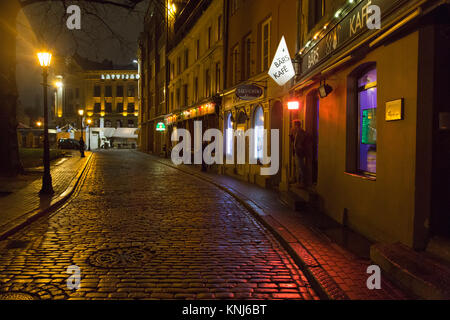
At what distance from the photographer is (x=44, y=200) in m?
11.4

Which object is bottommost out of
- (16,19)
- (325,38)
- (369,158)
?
(369,158)

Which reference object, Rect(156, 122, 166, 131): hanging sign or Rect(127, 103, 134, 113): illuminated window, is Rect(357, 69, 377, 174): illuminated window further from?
Rect(127, 103, 134, 113): illuminated window

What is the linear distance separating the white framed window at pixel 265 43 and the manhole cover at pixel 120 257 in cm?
1091

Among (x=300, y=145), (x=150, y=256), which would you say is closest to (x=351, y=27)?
(x=300, y=145)

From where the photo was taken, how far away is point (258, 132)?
1705cm

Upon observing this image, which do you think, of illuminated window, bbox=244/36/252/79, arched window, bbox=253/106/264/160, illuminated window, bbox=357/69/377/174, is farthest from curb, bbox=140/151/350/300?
illuminated window, bbox=244/36/252/79

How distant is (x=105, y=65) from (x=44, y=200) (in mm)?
82797

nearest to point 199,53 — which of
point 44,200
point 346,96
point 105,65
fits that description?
point 44,200

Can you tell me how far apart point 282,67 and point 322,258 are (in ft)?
28.1

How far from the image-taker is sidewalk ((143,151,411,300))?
183 inches

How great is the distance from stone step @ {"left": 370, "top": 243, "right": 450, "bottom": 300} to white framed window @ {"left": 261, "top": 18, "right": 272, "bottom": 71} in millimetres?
11267

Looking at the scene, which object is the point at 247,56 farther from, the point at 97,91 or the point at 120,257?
the point at 97,91
